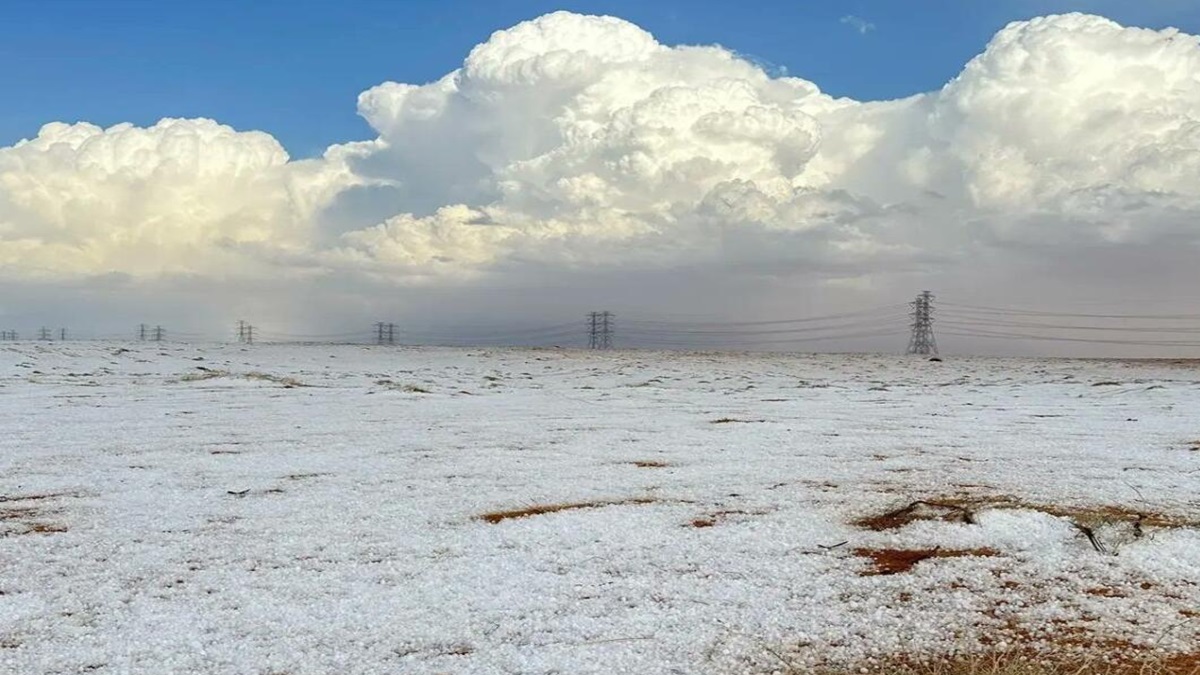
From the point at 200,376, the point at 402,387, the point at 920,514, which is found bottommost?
the point at 402,387

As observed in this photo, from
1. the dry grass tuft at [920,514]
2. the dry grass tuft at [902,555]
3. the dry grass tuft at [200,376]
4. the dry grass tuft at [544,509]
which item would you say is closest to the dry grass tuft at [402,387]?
the dry grass tuft at [200,376]

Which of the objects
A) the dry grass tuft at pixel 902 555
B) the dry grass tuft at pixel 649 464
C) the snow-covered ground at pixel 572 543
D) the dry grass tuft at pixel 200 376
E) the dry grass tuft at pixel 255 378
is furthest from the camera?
the dry grass tuft at pixel 200 376

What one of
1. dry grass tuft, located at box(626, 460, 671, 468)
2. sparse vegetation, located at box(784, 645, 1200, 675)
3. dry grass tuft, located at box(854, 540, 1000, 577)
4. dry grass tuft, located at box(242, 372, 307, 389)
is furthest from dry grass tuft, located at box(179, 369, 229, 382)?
sparse vegetation, located at box(784, 645, 1200, 675)

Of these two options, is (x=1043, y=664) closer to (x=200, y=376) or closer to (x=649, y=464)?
(x=649, y=464)

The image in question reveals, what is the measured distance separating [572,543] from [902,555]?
1.67m

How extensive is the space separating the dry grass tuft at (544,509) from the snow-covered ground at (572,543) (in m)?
0.05

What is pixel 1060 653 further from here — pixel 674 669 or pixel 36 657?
pixel 36 657

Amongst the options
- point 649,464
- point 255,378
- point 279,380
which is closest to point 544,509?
point 649,464

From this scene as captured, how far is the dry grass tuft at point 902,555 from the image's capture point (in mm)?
4395

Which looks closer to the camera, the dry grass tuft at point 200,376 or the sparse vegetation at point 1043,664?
the sparse vegetation at point 1043,664

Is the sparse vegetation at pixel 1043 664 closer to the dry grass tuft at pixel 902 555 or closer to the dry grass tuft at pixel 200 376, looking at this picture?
the dry grass tuft at pixel 902 555

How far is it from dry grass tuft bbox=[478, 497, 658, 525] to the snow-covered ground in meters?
0.05

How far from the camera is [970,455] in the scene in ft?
26.8

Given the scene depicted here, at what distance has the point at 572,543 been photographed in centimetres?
493
